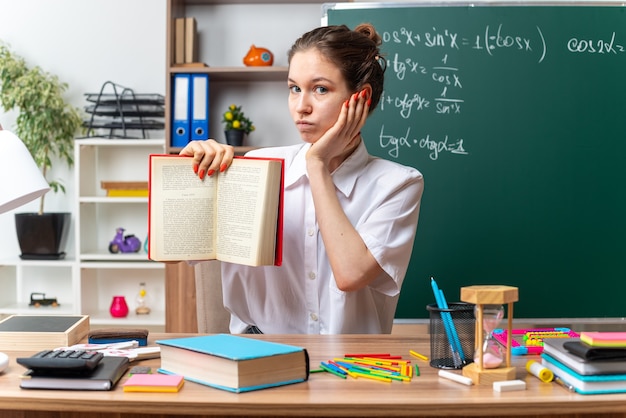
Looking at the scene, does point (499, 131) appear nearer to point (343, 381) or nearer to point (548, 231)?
point (548, 231)

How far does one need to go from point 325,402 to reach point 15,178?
0.65 meters

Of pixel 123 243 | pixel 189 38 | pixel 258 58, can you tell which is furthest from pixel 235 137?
pixel 123 243

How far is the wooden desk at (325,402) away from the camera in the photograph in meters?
1.07

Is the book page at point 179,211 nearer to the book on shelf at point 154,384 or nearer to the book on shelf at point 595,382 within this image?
the book on shelf at point 154,384

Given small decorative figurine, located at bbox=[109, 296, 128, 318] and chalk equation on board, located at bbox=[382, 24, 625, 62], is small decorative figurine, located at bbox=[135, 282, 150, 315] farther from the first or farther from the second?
chalk equation on board, located at bbox=[382, 24, 625, 62]

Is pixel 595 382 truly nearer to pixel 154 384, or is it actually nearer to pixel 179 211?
pixel 154 384

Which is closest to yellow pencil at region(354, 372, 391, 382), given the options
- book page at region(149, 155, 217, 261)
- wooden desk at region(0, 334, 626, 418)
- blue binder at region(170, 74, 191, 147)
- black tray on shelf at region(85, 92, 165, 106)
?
wooden desk at region(0, 334, 626, 418)

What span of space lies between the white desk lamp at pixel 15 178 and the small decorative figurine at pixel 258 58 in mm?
2261

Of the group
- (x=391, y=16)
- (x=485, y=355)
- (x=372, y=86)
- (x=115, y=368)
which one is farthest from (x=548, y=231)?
(x=115, y=368)

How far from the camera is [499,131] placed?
2711mm

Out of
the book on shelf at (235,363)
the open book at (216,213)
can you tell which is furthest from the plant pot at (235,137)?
the book on shelf at (235,363)

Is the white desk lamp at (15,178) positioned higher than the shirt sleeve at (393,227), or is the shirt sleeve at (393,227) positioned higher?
the white desk lamp at (15,178)

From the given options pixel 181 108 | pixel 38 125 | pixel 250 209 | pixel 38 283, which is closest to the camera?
pixel 250 209

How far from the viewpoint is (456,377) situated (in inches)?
46.9
